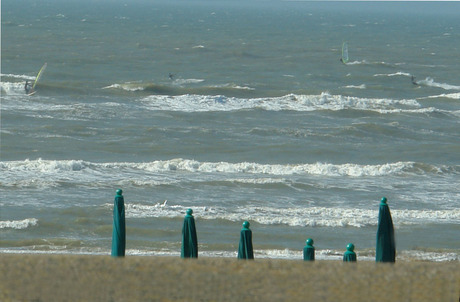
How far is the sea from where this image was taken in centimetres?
1555

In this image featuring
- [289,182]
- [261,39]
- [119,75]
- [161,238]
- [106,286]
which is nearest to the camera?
[106,286]

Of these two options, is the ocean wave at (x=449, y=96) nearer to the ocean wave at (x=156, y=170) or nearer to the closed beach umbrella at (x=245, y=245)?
the ocean wave at (x=156, y=170)

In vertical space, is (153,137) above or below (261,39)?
below

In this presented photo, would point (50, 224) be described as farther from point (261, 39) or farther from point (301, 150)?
point (261, 39)

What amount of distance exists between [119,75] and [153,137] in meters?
19.4

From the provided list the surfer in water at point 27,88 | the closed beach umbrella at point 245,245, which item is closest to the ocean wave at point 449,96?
the surfer in water at point 27,88

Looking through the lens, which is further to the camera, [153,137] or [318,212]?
[153,137]

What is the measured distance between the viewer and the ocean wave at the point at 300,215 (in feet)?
53.9

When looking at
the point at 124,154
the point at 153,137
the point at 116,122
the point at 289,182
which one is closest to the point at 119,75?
the point at 116,122

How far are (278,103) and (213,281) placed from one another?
32.4 metres

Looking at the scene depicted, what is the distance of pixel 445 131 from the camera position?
31047mm

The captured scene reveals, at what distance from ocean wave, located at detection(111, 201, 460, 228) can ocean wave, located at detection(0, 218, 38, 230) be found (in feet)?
6.07

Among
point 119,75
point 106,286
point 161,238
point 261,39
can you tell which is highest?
point 261,39

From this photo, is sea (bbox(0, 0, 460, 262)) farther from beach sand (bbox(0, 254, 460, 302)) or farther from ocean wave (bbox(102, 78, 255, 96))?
beach sand (bbox(0, 254, 460, 302))
